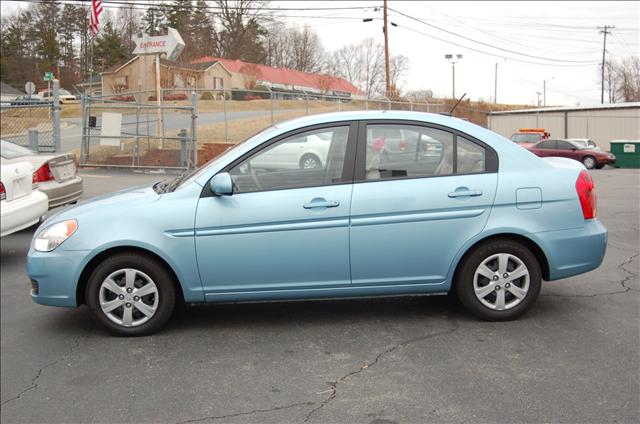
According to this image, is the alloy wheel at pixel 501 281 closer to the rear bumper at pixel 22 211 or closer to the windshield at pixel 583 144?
the rear bumper at pixel 22 211

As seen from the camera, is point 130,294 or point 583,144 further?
point 583,144

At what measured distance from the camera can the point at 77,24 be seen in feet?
92.3

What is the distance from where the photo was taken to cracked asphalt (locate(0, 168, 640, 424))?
Answer: 11.0ft

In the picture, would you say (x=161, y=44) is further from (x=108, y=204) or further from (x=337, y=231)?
(x=337, y=231)

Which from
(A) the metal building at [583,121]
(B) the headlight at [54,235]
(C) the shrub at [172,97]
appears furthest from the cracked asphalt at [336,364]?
(C) the shrub at [172,97]

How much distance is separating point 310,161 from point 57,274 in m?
2.04

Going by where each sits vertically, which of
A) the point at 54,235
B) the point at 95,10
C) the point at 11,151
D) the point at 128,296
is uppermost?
the point at 95,10

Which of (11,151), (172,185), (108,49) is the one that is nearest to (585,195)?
(172,185)

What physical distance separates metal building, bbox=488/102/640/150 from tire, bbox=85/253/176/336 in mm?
21801

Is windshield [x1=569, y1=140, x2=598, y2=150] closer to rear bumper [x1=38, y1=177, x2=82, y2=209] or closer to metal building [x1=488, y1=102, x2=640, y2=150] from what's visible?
metal building [x1=488, y1=102, x2=640, y2=150]

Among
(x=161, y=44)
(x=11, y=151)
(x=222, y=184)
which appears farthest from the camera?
(x=161, y=44)

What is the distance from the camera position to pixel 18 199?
713 centimetres

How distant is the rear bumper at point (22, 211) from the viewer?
677 centimetres

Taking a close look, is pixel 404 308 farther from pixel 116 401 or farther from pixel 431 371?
pixel 116 401
